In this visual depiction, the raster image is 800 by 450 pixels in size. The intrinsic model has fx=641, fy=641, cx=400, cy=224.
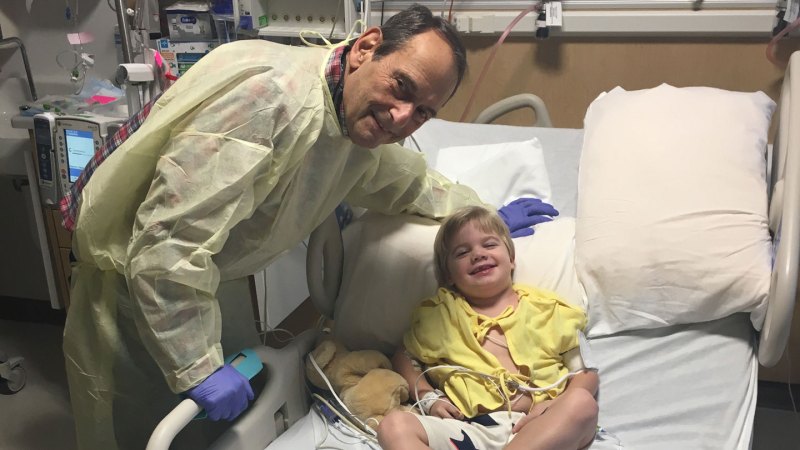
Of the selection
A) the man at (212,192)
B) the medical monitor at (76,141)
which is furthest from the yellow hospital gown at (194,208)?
the medical monitor at (76,141)

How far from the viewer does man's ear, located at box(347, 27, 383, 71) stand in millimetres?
1288

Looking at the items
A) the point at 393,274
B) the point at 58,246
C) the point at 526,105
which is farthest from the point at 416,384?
the point at 58,246

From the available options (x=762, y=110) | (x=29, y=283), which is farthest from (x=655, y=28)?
(x=29, y=283)

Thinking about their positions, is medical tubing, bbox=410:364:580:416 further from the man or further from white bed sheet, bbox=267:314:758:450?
the man

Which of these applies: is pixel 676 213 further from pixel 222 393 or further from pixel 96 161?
pixel 96 161

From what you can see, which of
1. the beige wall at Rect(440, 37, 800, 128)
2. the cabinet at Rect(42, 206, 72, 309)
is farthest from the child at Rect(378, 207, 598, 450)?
the cabinet at Rect(42, 206, 72, 309)

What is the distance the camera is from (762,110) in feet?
5.75

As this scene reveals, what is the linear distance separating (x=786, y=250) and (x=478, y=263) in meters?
0.66

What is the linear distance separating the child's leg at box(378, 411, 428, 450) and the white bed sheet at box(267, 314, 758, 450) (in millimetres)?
123

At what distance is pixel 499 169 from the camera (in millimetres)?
2066

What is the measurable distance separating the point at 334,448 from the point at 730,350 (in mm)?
945

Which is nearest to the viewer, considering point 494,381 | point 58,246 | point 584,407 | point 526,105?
point 584,407

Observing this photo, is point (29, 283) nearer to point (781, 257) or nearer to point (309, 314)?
point (309, 314)

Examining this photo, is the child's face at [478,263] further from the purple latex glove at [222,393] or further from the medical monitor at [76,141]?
the medical monitor at [76,141]
